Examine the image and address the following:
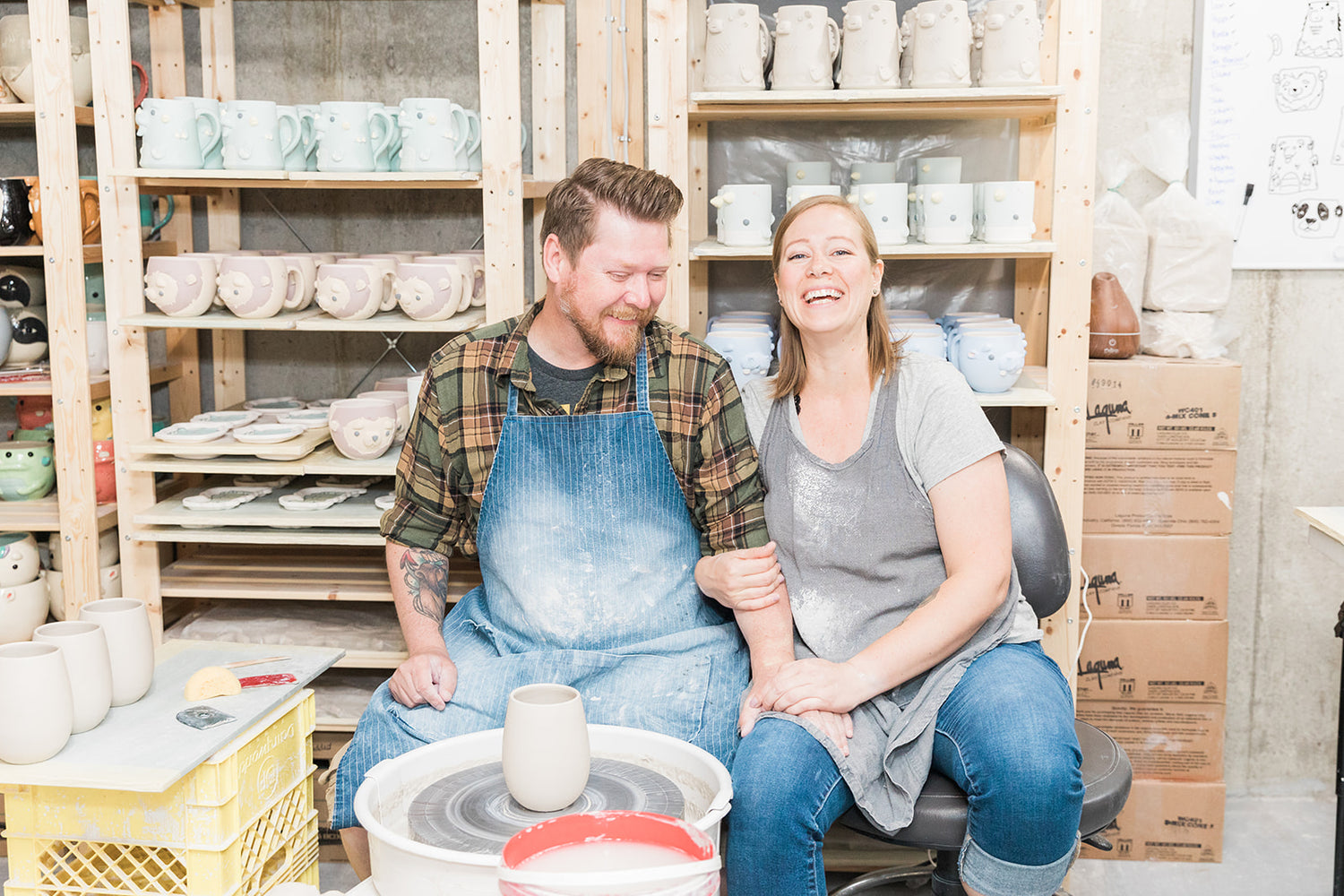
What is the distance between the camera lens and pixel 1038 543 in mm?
2078

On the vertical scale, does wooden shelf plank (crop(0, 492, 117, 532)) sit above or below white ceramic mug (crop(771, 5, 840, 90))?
below

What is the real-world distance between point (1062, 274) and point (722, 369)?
77 centimetres

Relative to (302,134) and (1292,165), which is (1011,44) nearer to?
(1292,165)

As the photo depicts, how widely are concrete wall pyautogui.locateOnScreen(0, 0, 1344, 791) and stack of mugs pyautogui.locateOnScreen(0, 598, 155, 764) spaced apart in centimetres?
146

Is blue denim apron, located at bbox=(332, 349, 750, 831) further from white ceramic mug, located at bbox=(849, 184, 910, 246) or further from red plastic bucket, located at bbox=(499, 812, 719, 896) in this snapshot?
red plastic bucket, located at bbox=(499, 812, 719, 896)

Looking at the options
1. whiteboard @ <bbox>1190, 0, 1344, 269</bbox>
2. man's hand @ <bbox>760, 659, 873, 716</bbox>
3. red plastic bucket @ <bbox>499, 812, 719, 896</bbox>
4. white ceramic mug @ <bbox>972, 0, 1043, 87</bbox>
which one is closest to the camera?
red plastic bucket @ <bbox>499, 812, 719, 896</bbox>

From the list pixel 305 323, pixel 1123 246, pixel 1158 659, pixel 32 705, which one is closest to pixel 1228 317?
pixel 1123 246

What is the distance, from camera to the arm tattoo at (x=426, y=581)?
6.83 feet

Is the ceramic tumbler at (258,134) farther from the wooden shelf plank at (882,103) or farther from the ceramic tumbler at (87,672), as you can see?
the ceramic tumbler at (87,672)

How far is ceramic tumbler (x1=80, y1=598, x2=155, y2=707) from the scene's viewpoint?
158 cm

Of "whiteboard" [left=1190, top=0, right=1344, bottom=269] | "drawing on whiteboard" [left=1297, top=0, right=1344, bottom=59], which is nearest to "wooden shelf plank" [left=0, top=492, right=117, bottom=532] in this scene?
"whiteboard" [left=1190, top=0, right=1344, bottom=269]

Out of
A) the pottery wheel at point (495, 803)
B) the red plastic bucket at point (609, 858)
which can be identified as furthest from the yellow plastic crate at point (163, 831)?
the red plastic bucket at point (609, 858)

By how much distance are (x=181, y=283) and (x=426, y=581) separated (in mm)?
846

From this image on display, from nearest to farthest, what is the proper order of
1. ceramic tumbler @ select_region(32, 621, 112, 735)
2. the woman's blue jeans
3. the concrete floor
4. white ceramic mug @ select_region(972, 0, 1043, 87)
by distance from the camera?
ceramic tumbler @ select_region(32, 621, 112, 735), the woman's blue jeans, white ceramic mug @ select_region(972, 0, 1043, 87), the concrete floor
